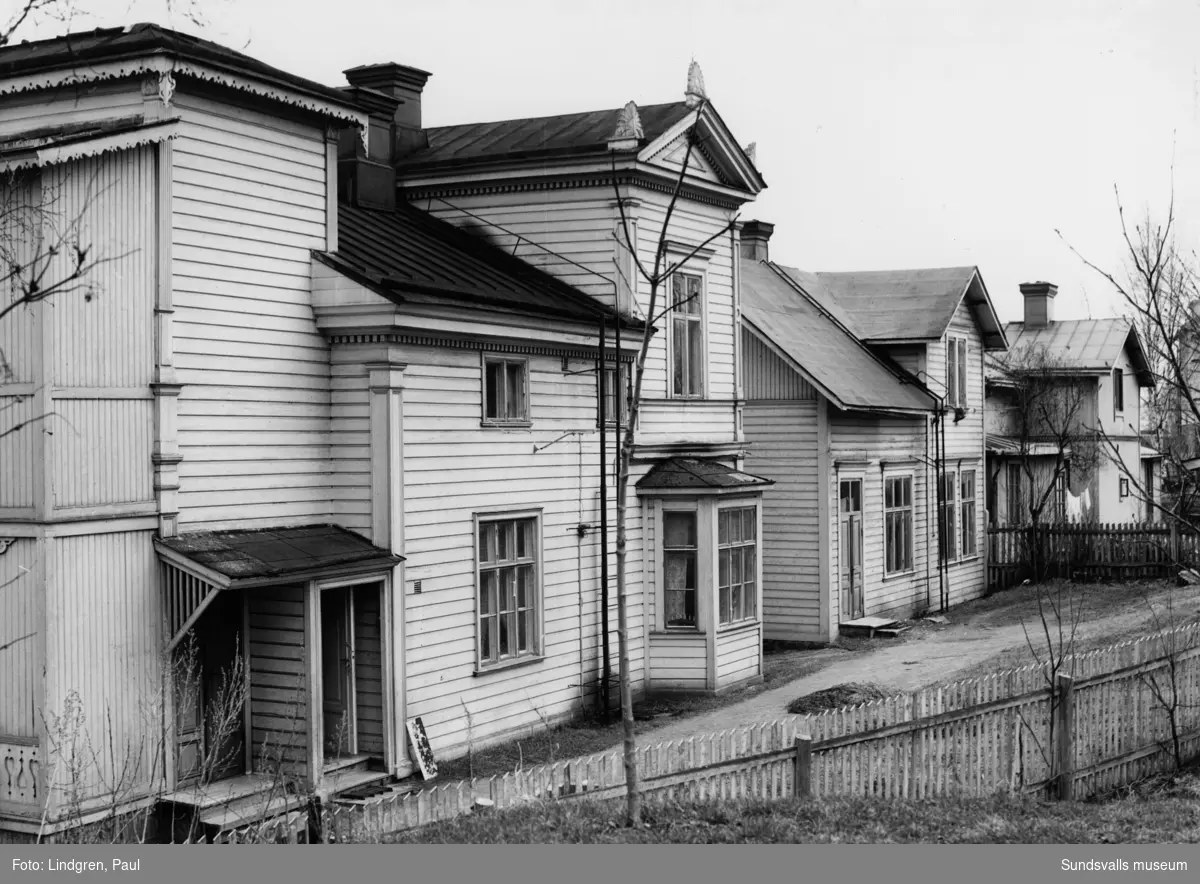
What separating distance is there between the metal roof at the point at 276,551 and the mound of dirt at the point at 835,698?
6.42m

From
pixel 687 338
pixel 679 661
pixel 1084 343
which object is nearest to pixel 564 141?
pixel 687 338

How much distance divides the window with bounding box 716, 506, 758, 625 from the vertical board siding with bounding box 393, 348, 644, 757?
138cm

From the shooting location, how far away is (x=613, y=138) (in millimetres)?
20031

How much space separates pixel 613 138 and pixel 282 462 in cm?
699

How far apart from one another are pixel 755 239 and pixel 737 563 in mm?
12031

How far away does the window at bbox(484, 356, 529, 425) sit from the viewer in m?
17.9

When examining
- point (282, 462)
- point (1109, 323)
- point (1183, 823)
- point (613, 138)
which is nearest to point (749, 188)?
point (613, 138)

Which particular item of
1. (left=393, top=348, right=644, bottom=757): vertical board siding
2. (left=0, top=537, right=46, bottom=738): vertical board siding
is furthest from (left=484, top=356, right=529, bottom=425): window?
(left=0, top=537, right=46, bottom=738): vertical board siding

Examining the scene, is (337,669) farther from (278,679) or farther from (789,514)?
(789,514)

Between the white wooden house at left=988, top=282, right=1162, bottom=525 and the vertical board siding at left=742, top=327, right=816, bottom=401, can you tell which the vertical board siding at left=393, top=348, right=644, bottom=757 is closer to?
the vertical board siding at left=742, top=327, right=816, bottom=401

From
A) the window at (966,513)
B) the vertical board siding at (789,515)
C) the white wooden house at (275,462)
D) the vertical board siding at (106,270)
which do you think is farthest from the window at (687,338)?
the window at (966,513)

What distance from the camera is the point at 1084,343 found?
134 feet

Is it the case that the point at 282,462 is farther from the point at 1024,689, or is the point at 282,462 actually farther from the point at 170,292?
the point at 1024,689

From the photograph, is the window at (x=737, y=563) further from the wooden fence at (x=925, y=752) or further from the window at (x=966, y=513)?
the window at (x=966, y=513)
